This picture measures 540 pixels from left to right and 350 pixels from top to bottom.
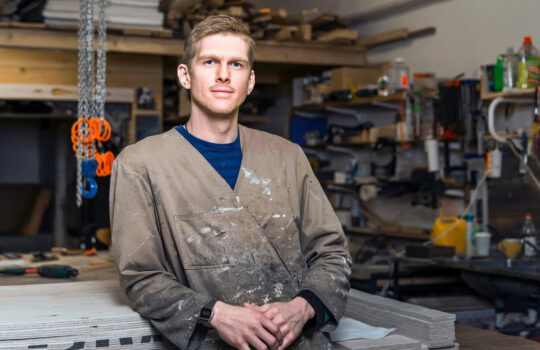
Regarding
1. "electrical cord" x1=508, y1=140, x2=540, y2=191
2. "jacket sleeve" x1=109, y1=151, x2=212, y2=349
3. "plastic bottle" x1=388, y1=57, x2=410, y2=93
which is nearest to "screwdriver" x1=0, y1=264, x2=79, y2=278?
"jacket sleeve" x1=109, y1=151, x2=212, y2=349

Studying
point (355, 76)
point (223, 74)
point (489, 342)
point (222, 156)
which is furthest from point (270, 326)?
point (355, 76)

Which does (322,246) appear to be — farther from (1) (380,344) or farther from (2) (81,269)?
(2) (81,269)

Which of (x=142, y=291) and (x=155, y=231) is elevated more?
(x=155, y=231)

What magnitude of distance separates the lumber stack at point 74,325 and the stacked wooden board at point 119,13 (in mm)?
3488

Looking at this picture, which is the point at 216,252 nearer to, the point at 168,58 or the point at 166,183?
the point at 166,183

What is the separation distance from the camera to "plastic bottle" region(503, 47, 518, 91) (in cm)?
442

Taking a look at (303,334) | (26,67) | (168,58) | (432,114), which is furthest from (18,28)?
(303,334)

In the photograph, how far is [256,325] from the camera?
5.46ft

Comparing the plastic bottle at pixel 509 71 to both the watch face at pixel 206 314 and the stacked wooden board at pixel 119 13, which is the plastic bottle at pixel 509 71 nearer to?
the stacked wooden board at pixel 119 13

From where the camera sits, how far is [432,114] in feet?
17.5

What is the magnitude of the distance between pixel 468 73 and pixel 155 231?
409cm

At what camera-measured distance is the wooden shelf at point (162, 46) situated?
514cm

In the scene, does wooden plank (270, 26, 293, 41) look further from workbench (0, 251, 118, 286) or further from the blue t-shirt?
the blue t-shirt

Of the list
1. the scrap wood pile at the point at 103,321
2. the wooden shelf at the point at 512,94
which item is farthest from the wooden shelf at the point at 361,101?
the scrap wood pile at the point at 103,321
